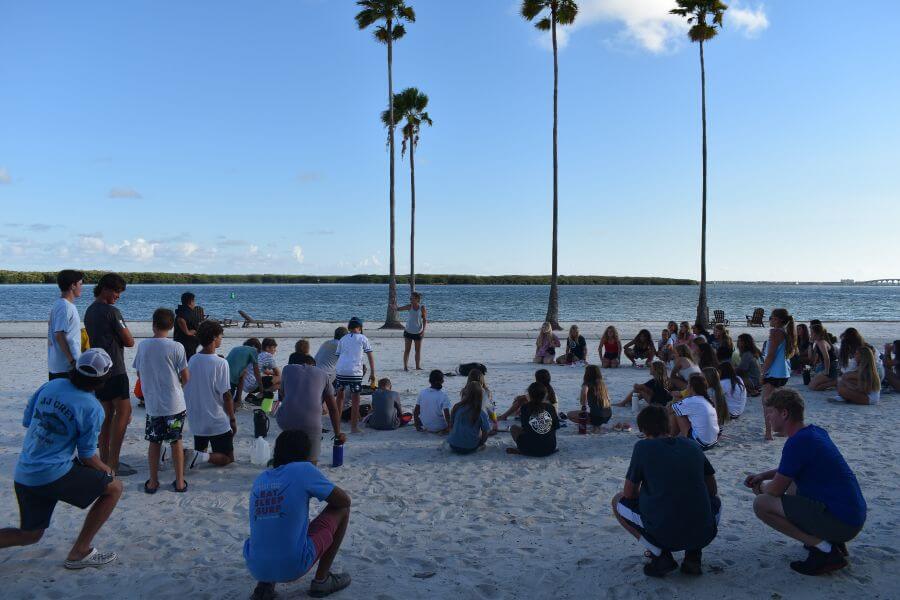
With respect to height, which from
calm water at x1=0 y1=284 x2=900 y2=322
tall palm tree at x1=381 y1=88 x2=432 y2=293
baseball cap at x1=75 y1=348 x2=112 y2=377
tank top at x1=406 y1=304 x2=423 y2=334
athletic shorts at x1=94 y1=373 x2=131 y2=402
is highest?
tall palm tree at x1=381 y1=88 x2=432 y2=293

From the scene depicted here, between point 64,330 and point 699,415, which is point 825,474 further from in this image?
point 64,330

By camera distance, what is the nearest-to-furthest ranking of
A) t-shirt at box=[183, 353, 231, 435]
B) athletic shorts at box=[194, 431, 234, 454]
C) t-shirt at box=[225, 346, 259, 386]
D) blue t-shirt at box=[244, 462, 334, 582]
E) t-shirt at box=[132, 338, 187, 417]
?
blue t-shirt at box=[244, 462, 334, 582] → t-shirt at box=[132, 338, 187, 417] → t-shirt at box=[183, 353, 231, 435] → athletic shorts at box=[194, 431, 234, 454] → t-shirt at box=[225, 346, 259, 386]

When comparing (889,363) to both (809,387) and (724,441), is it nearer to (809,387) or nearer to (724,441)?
(809,387)

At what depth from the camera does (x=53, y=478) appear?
12.2ft

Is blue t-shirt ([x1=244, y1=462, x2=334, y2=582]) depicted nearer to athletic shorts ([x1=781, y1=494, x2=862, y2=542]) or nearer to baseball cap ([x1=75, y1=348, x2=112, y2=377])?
baseball cap ([x1=75, y1=348, x2=112, y2=377])

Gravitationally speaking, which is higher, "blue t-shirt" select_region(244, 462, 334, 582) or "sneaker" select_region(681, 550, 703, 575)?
"blue t-shirt" select_region(244, 462, 334, 582)

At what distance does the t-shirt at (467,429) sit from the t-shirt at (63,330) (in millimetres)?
4024

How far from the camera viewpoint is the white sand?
3920 millimetres

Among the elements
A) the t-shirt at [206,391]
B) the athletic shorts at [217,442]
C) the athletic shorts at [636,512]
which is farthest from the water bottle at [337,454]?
the athletic shorts at [636,512]

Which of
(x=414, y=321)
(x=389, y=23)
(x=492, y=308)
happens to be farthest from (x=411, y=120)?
(x=492, y=308)

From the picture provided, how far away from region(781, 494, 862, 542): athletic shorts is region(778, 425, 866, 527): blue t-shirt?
3cm

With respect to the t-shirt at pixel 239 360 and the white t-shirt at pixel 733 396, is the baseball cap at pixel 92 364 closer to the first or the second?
the t-shirt at pixel 239 360

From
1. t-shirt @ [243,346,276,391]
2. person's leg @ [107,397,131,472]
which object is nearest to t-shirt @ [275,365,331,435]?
person's leg @ [107,397,131,472]

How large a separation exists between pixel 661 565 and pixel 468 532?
1.53m
